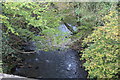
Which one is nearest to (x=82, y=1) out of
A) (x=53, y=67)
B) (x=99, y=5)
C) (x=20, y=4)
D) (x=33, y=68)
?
(x=99, y=5)

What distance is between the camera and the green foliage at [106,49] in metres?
2.14

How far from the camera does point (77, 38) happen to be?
417cm

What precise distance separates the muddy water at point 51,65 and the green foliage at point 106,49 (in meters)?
1.78

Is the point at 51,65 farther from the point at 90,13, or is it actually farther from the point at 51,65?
the point at 90,13

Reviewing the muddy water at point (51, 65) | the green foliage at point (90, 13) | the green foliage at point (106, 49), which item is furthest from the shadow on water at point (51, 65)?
the green foliage at point (106, 49)

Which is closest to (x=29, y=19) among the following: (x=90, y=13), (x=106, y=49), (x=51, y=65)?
(x=90, y=13)

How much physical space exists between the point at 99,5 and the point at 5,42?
265cm

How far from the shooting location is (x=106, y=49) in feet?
7.46

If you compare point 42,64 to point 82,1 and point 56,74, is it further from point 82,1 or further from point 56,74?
point 82,1

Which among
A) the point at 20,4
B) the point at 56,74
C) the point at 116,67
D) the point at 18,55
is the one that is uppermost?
the point at 20,4

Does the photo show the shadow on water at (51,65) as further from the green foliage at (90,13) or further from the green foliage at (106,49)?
the green foliage at (106,49)

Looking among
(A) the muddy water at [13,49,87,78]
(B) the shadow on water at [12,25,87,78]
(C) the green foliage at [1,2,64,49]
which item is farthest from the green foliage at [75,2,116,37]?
(A) the muddy water at [13,49,87,78]

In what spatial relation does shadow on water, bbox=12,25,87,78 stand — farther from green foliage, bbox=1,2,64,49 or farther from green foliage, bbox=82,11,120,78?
green foliage, bbox=82,11,120,78

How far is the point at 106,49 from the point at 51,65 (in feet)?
8.89
